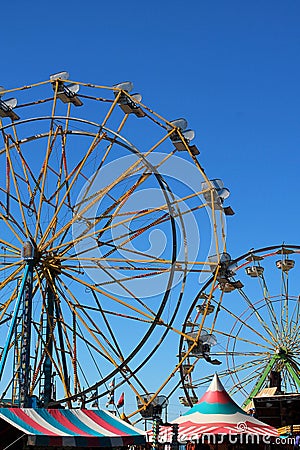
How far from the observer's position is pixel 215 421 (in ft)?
54.0

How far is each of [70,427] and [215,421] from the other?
375cm

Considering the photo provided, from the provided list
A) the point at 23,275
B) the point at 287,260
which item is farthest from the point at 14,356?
the point at 287,260

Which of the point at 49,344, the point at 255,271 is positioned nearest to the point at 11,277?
the point at 49,344

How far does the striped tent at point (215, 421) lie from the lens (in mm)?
16156

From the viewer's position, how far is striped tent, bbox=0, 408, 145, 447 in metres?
13.2

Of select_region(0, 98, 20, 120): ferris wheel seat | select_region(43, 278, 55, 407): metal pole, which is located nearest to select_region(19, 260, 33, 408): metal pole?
select_region(43, 278, 55, 407): metal pole

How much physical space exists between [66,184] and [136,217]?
7.83ft

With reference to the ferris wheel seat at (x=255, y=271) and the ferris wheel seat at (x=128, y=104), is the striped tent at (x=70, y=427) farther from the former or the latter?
the ferris wheel seat at (x=255, y=271)

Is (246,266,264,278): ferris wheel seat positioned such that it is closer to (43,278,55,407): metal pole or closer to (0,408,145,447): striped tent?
(43,278,55,407): metal pole

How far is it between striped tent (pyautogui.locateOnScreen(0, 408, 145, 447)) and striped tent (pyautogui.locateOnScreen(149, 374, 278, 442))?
1368mm

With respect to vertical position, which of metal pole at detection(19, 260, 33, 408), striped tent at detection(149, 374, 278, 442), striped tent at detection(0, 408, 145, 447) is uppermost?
metal pole at detection(19, 260, 33, 408)

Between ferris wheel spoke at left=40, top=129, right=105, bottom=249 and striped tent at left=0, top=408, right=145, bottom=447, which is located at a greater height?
ferris wheel spoke at left=40, top=129, right=105, bottom=249

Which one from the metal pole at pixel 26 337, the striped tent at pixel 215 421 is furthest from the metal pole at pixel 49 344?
the striped tent at pixel 215 421

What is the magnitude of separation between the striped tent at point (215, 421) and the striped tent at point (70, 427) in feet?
4.49
